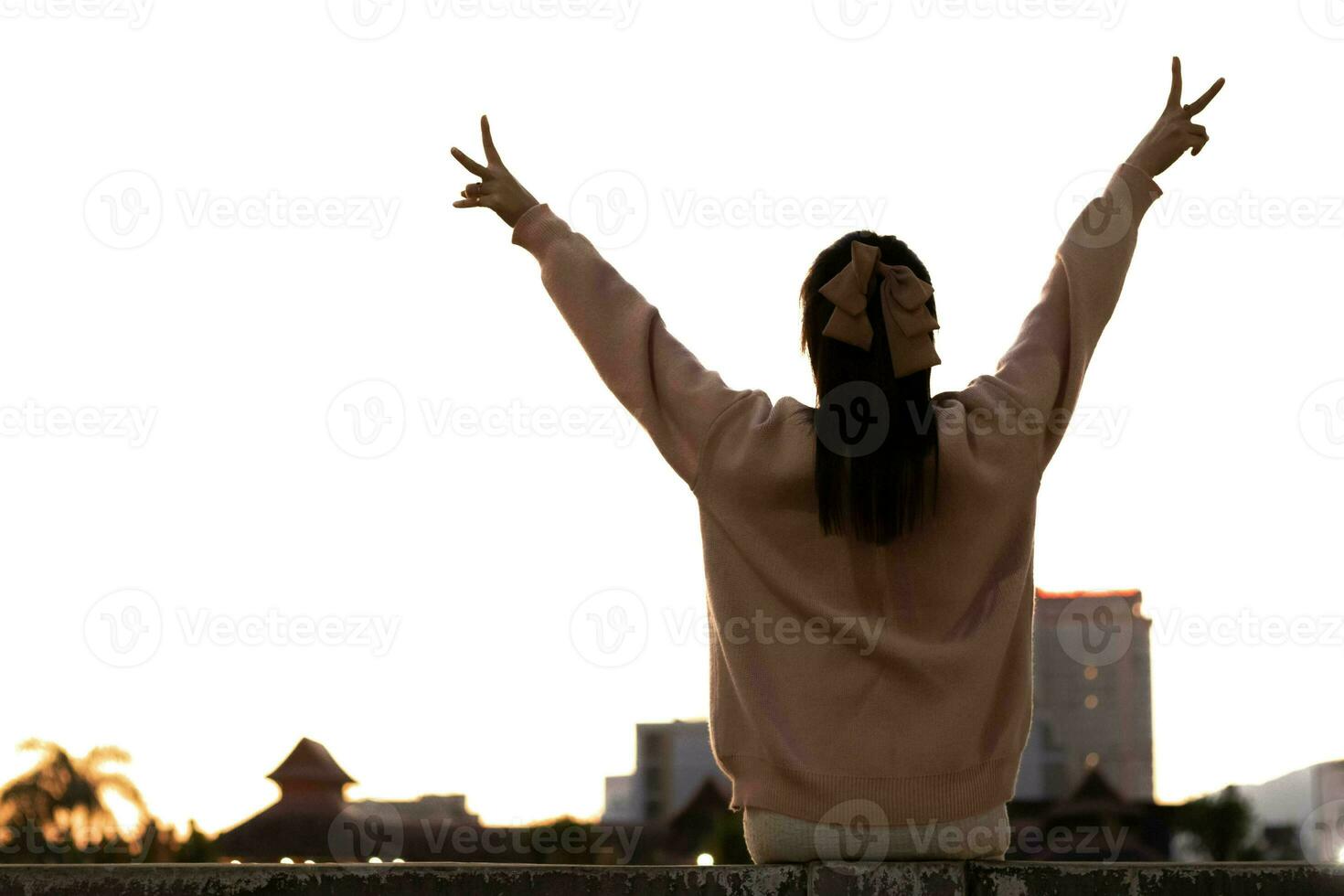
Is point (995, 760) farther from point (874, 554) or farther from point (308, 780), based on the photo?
point (308, 780)

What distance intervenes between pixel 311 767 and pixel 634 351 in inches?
1999

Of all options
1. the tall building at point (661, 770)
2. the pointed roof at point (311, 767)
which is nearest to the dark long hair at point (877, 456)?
the pointed roof at point (311, 767)

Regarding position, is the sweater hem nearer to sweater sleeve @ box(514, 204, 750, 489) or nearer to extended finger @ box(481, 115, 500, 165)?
sweater sleeve @ box(514, 204, 750, 489)

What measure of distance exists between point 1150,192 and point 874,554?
115 centimetres

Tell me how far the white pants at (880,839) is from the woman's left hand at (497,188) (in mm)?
1421

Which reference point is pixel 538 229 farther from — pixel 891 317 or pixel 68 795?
pixel 68 795

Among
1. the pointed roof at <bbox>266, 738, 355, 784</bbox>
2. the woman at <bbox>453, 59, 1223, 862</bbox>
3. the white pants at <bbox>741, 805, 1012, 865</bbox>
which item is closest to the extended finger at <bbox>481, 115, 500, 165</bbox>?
the woman at <bbox>453, 59, 1223, 862</bbox>

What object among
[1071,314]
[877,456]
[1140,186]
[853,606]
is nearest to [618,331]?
[877,456]

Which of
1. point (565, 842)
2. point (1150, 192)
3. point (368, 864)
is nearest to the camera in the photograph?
point (368, 864)

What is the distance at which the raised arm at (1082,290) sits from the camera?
3523 millimetres

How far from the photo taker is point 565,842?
4.17m

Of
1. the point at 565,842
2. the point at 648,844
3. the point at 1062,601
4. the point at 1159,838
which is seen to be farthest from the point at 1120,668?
the point at 565,842

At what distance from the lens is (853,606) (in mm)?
3342

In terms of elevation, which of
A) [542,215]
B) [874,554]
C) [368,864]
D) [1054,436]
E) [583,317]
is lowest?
[368,864]
